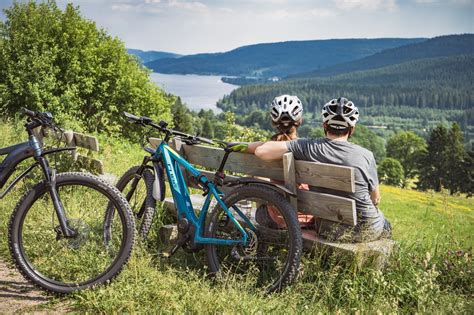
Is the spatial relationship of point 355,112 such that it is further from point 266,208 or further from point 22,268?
point 22,268

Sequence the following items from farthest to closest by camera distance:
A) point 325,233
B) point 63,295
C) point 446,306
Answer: point 325,233 < point 63,295 < point 446,306

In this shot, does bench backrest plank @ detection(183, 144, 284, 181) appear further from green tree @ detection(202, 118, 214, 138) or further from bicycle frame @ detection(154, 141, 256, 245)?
green tree @ detection(202, 118, 214, 138)

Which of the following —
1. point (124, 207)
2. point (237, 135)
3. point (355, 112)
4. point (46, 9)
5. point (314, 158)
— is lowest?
point (237, 135)

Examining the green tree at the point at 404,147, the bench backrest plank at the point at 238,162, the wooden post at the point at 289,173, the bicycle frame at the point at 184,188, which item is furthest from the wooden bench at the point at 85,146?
the green tree at the point at 404,147

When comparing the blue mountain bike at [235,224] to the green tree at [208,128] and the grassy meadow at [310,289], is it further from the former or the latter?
the green tree at [208,128]

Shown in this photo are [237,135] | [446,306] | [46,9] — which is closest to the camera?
[446,306]

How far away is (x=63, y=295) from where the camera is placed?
4.04m

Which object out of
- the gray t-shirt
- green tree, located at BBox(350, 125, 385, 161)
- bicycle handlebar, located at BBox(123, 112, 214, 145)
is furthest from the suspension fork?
green tree, located at BBox(350, 125, 385, 161)

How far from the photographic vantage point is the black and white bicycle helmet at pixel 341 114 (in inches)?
174

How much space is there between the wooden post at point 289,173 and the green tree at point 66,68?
27.5 m

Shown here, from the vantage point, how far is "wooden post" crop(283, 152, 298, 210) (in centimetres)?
434

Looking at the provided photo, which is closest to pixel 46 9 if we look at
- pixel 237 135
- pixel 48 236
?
pixel 237 135

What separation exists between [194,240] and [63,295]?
122cm

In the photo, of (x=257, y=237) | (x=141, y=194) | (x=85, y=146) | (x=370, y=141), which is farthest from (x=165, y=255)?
(x=370, y=141)
